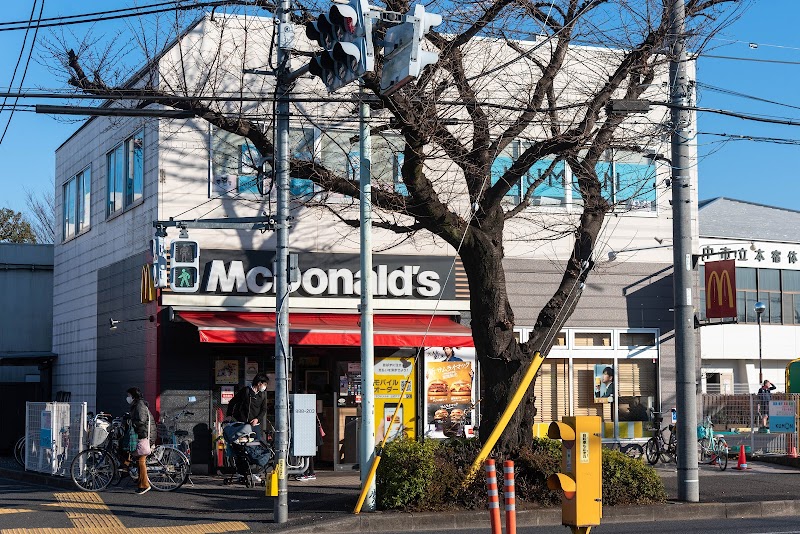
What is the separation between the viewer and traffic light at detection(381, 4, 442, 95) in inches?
446

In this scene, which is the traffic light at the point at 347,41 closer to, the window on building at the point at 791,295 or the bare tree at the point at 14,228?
the window on building at the point at 791,295

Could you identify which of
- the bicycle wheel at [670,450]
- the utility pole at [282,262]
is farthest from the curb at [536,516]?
the bicycle wheel at [670,450]

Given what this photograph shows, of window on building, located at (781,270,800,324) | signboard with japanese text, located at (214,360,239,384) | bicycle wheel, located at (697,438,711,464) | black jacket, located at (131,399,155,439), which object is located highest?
window on building, located at (781,270,800,324)

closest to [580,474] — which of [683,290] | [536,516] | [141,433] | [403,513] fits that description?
[536,516]

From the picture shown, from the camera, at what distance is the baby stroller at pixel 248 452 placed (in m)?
17.9

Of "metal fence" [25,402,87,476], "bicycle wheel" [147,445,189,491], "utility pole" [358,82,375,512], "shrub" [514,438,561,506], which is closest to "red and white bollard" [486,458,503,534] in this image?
"utility pole" [358,82,375,512]

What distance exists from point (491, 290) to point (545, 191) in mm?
6995

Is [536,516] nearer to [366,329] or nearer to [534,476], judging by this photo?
[534,476]

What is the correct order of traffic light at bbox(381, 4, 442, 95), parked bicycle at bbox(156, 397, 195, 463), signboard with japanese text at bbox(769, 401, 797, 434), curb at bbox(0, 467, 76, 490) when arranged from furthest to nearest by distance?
signboard with japanese text at bbox(769, 401, 797, 434) → parked bicycle at bbox(156, 397, 195, 463) → curb at bbox(0, 467, 76, 490) → traffic light at bbox(381, 4, 442, 95)

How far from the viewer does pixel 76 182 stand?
89.0ft

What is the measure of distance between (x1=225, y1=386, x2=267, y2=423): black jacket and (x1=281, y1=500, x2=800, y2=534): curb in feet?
14.8

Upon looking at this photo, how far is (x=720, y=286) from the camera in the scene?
2294cm

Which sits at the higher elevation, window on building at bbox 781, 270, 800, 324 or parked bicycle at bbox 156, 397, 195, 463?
window on building at bbox 781, 270, 800, 324

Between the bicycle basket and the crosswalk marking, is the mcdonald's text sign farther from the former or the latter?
the bicycle basket
